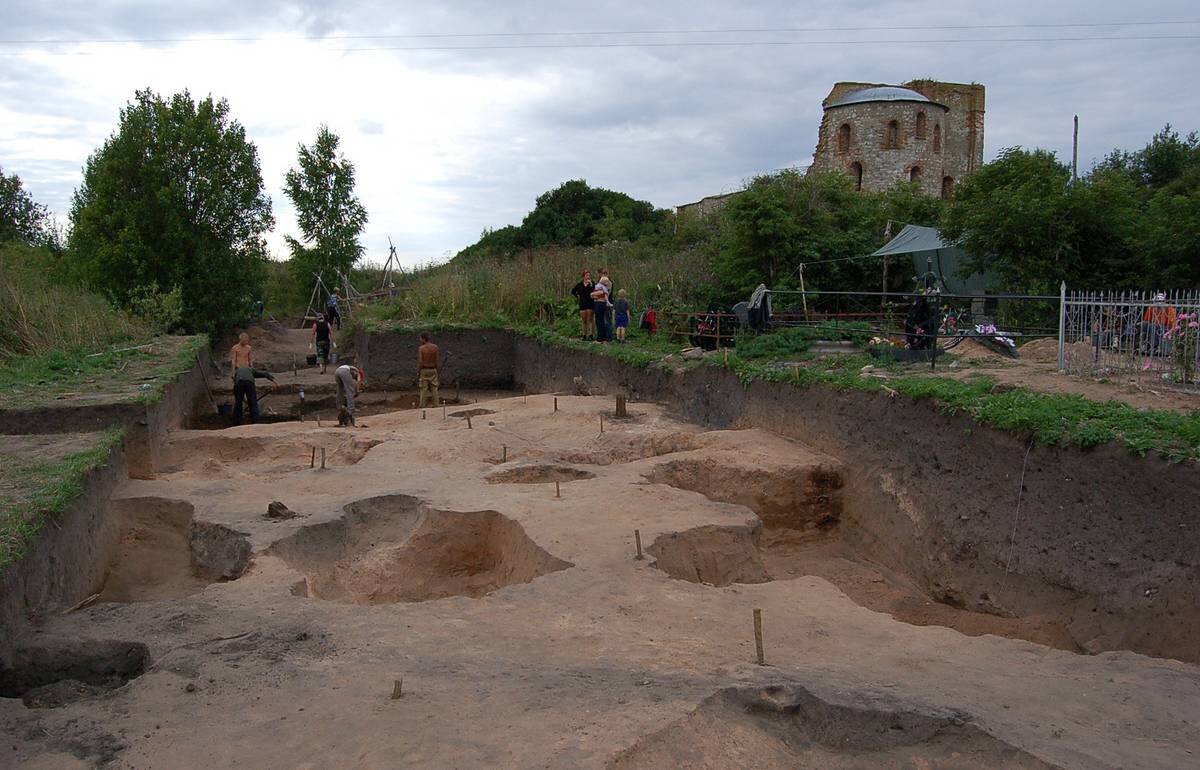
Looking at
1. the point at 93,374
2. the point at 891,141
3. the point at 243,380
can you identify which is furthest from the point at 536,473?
the point at 891,141

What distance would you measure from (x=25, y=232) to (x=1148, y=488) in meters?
45.6

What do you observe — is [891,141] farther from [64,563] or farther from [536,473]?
[64,563]

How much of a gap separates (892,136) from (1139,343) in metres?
25.9

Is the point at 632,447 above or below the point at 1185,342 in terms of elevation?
below

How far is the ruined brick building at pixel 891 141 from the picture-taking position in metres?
32.4

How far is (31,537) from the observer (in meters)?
5.29

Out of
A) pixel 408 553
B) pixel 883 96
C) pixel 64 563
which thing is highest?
pixel 883 96

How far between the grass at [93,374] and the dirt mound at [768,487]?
6295mm

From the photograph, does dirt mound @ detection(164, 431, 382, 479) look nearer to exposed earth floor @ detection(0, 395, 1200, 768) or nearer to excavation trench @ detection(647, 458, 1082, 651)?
exposed earth floor @ detection(0, 395, 1200, 768)

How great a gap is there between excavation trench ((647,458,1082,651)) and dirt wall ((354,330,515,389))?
43.4 ft

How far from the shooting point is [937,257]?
738 inches

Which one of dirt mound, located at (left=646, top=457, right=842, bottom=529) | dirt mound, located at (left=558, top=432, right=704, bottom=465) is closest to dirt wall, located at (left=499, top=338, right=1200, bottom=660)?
dirt mound, located at (left=646, top=457, right=842, bottom=529)

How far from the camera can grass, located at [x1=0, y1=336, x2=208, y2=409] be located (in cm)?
A: 1048

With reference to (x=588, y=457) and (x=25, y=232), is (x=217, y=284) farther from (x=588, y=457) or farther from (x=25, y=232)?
(x=25, y=232)
